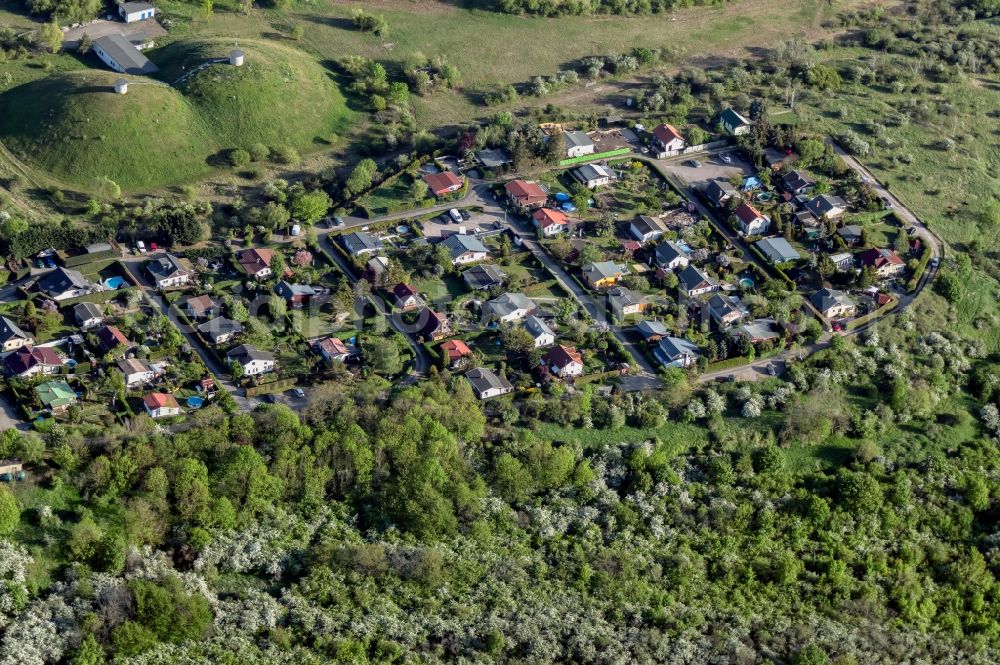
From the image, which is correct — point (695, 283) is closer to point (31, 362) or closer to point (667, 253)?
point (667, 253)

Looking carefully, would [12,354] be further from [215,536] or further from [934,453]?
[934,453]

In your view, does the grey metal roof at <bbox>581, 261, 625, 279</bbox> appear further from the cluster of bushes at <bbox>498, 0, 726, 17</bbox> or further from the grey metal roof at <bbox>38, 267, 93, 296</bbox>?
the cluster of bushes at <bbox>498, 0, 726, 17</bbox>

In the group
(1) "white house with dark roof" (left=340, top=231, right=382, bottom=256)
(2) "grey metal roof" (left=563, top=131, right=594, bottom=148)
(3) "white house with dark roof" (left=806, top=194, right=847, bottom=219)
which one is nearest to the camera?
(1) "white house with dark roof" (left=340, top=231, right=382, bottom=256)

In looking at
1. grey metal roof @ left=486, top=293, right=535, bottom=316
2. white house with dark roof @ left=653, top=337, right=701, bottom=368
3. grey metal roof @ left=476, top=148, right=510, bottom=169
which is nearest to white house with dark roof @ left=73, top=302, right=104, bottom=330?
grey metal roof @ left=486, top=293, right=535, bottom=316

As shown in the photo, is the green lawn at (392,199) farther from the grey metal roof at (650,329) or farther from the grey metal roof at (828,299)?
the grey metal roof at (828,299)

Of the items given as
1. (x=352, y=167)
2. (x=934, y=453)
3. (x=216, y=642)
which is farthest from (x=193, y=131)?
(x=934, y=453)
